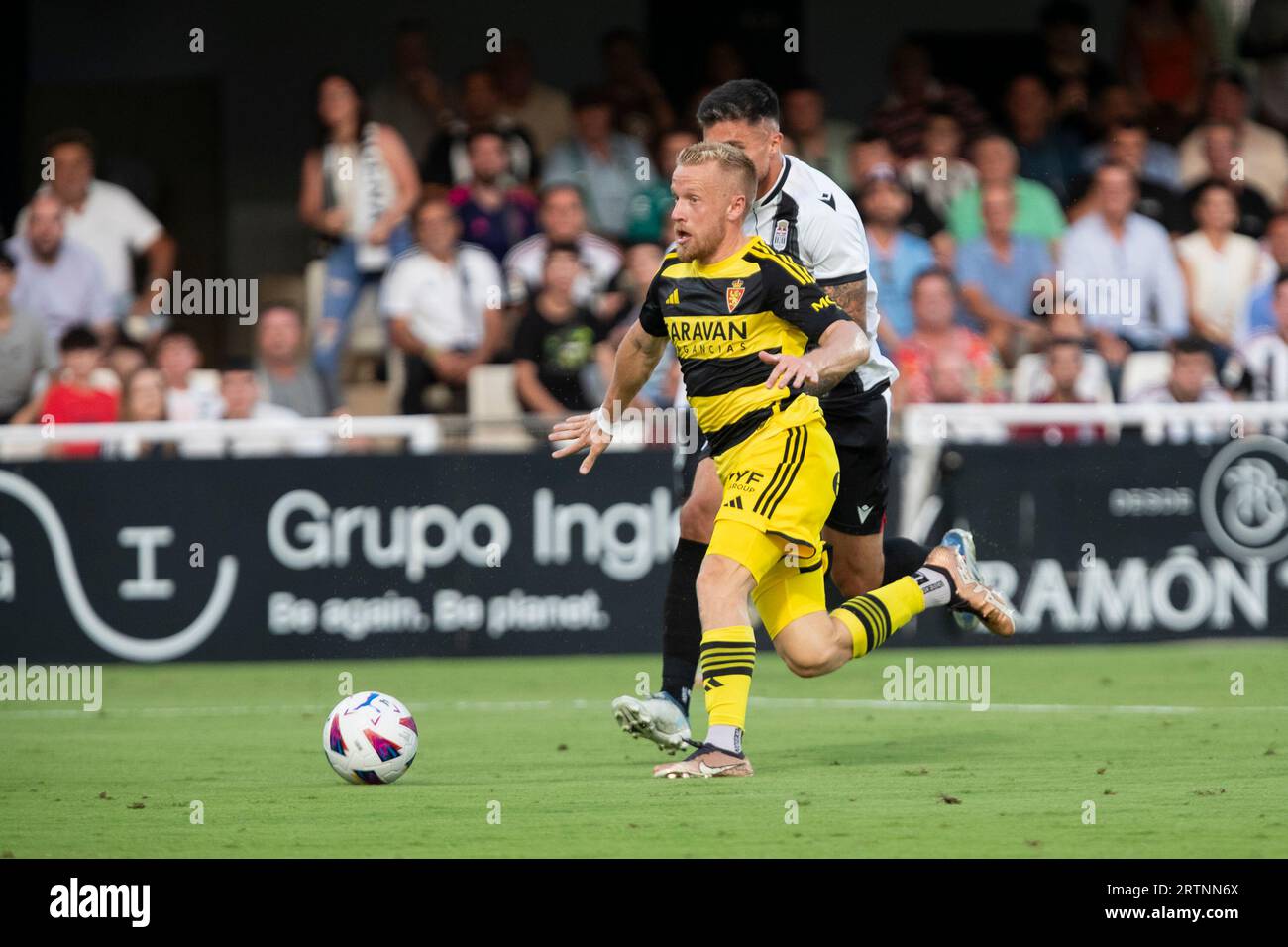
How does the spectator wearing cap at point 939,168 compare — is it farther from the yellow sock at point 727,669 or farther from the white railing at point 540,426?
the yellow sock at point 727,669

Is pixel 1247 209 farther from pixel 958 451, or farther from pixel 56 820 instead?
pixel 56 820

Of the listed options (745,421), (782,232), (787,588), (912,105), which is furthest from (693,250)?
(912,105)

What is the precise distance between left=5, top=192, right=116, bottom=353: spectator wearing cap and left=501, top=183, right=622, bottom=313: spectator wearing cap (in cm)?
287

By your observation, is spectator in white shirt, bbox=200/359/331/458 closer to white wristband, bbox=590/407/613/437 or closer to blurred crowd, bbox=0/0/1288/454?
blurred crowd, bbox=0/0/1288/454

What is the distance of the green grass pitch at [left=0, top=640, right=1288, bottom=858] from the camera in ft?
20.7

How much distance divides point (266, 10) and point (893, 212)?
585cm

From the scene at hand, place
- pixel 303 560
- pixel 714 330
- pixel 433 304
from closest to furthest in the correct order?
1. pixel 714 330
2. pixel 303 560
3. pixel 433 304

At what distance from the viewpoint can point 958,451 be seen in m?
13.4

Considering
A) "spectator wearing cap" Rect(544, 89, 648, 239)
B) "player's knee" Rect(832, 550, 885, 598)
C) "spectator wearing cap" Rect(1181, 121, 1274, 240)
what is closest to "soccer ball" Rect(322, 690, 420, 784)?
"player's knee" Rect(832, 550, 885, 598)

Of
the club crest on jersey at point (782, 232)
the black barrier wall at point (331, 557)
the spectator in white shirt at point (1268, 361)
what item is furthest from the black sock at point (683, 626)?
the spectator in white shirt at point (1268, 361)

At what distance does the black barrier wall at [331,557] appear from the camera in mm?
12820

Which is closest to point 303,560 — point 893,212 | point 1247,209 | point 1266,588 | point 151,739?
point 151,739

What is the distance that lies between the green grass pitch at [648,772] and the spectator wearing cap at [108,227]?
3.87m

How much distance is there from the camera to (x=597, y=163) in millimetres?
15492
